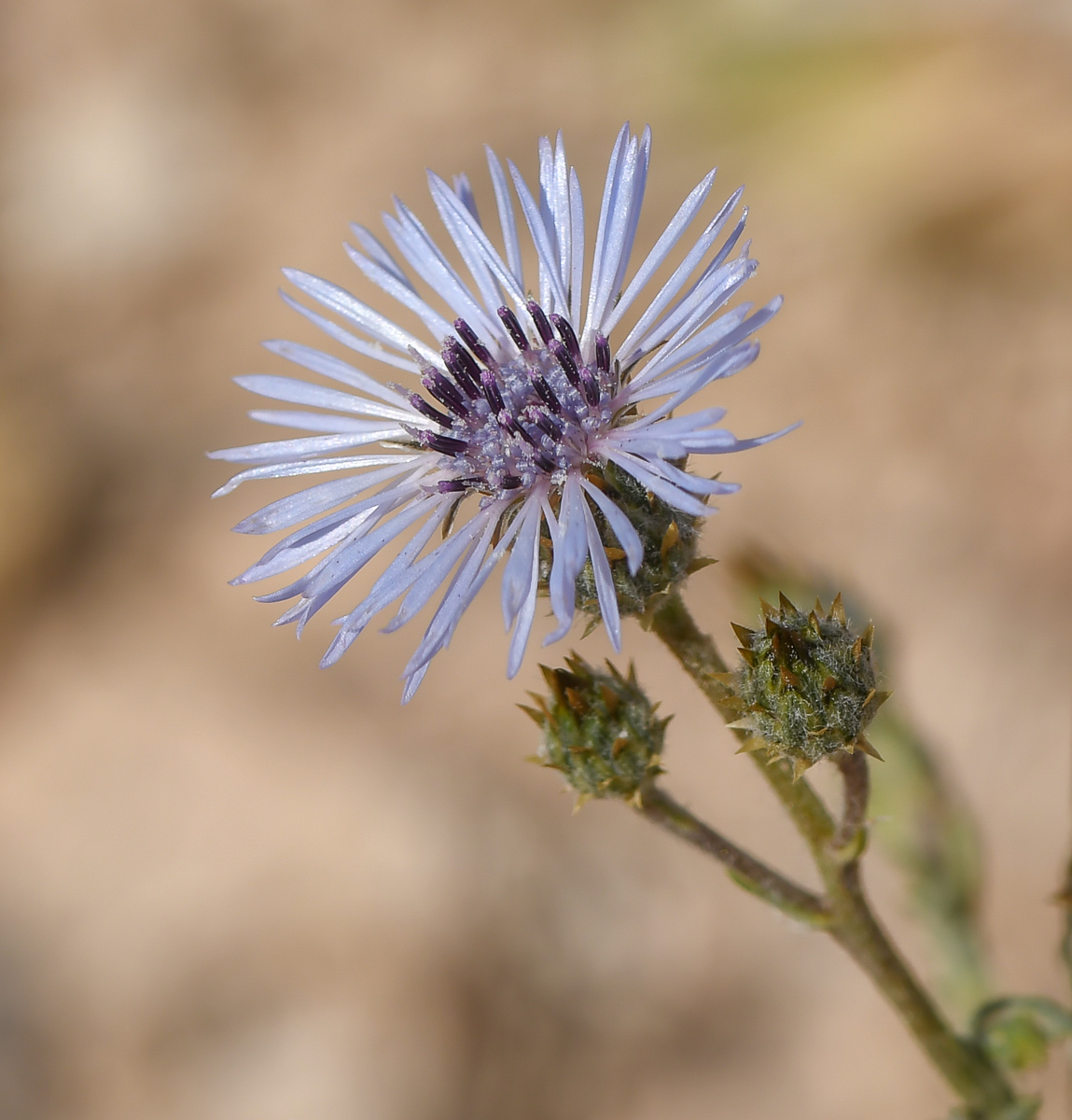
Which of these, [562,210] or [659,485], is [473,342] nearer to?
[562,210]

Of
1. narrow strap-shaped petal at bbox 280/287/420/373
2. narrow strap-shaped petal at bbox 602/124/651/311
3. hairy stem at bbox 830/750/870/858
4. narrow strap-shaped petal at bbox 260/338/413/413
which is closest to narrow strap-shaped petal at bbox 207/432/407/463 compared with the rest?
narrow strap-shaped petal at bbox 260/338/413/413

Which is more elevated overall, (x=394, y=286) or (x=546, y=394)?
(x=394, y=286)

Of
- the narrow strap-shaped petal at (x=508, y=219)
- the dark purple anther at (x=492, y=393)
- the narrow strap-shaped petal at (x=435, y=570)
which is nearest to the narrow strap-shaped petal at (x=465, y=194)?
the narrow strap-shaped petal at (x=508, y=219)

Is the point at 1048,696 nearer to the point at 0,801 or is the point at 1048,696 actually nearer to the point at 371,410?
the point at 371,410

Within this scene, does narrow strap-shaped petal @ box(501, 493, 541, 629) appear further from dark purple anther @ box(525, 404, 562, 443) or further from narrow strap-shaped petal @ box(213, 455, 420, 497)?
narrow strap-shaped petal @ box(213, 455, 420, 497)

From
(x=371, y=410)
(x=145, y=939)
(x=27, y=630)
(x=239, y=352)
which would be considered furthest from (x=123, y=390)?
(x=371, y=410)

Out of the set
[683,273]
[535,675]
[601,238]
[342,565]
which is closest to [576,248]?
[601,238]
